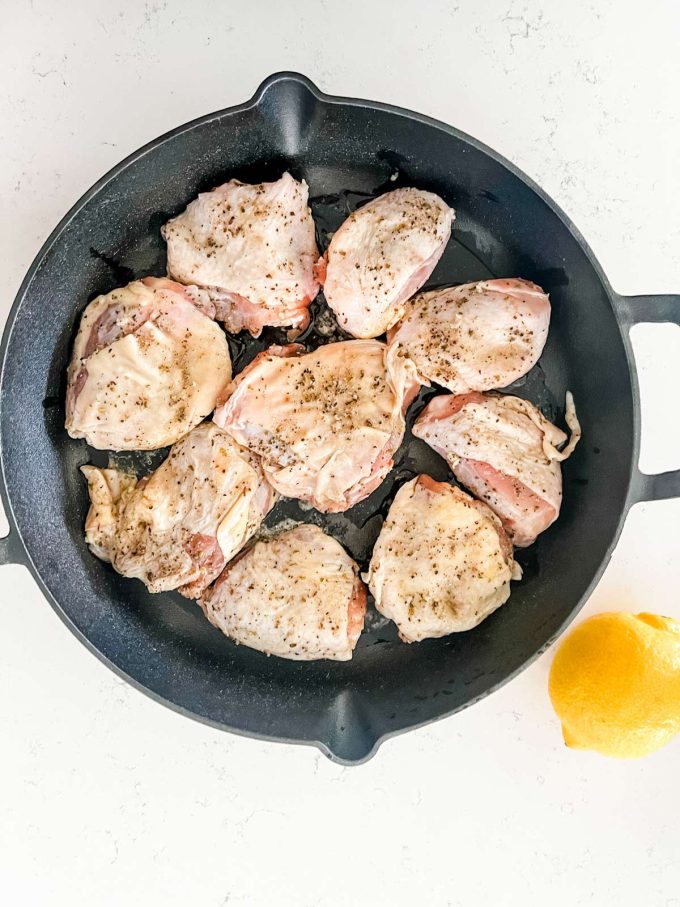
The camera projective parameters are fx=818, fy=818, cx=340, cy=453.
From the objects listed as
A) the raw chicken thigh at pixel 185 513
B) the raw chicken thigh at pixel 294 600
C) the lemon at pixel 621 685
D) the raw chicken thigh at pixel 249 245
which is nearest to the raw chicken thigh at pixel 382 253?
the raw chicken thigh at pixel 249 245

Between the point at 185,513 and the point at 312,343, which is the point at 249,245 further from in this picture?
the point at 185,513

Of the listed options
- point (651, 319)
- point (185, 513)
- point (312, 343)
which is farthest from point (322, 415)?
point (651, 319)

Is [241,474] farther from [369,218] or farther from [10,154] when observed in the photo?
[10,154]

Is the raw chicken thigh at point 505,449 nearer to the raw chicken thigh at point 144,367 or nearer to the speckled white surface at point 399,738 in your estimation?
the speckled white surface at point 399,738

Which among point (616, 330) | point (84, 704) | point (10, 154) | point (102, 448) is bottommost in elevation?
point (84, 704)

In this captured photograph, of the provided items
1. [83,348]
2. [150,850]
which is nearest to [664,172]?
[83,348]

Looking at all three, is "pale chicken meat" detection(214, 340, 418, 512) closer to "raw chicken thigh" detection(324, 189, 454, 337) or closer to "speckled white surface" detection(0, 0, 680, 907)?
"raw chicken thigh" detection(324, 189, 454, 337)

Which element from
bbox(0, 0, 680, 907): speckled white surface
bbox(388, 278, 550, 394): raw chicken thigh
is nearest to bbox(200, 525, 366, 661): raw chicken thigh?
bbox(0, 0, 680, 907): speckled white surface
